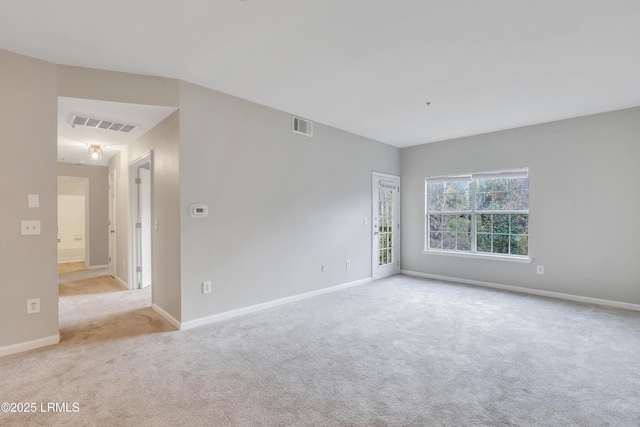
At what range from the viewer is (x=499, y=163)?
5125mm

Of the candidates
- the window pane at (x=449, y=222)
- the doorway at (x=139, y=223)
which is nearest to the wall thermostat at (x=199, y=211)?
the doorway at (x=139, y=223)

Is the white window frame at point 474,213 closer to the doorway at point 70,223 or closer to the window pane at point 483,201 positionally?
the window pane at point 483,201

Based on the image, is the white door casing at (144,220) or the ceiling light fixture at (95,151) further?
the white door casing at (144,220)

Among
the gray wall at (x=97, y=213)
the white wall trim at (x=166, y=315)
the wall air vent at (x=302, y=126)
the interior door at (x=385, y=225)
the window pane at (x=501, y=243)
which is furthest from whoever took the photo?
the gray wall at (x=97, y=213)

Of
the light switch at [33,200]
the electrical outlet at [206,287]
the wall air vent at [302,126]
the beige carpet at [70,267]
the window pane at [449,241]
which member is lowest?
the beige carpet at [70,267]

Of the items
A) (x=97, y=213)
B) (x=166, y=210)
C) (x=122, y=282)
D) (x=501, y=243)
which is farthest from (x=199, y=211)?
(x=97, y=213)

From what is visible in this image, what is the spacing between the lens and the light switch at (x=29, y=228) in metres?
2.75

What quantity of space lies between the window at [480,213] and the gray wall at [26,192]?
561 centimetres

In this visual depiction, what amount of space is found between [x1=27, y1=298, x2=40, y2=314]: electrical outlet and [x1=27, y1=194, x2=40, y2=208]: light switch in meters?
0.85

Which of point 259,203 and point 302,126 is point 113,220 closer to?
point 259,203

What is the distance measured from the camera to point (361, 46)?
2611mm

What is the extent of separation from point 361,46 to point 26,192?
323 centimetres

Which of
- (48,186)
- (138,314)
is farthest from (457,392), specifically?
(48,186)

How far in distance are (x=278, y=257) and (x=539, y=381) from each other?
116 inches
